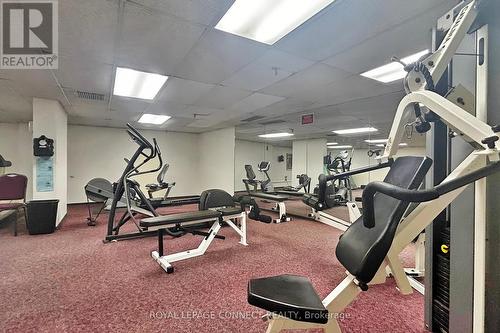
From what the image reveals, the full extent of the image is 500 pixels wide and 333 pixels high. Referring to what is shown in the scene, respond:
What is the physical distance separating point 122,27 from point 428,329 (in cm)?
345

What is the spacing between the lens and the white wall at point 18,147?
21.9ft

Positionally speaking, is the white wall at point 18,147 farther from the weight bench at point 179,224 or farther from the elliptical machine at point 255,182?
the weight bench at point 179,224

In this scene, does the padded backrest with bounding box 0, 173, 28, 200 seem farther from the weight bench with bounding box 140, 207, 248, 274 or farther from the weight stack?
the weight stack

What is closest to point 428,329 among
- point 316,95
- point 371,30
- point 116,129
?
point 371,30

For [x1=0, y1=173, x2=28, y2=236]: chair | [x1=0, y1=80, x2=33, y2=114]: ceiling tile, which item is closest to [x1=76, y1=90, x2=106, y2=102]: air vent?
[x1=0, y1=80, x2=33, y2=114]: ceiling tile

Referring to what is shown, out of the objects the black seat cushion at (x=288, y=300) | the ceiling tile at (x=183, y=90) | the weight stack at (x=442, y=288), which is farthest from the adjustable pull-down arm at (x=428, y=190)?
the ceiling tile at (x=183, y=90)

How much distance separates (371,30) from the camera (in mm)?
2137

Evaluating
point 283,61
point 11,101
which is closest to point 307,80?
point 283,61

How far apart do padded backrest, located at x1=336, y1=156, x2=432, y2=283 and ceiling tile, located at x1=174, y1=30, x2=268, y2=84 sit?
6.20ft

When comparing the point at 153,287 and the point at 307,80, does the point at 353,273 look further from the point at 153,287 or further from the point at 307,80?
the point at 307,80

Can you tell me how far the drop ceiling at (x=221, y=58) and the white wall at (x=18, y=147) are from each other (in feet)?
5.91

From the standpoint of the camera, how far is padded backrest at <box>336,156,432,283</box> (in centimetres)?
110

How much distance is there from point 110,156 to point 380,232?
26.7 ft

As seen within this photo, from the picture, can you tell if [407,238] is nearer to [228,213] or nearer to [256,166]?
[228,213]
